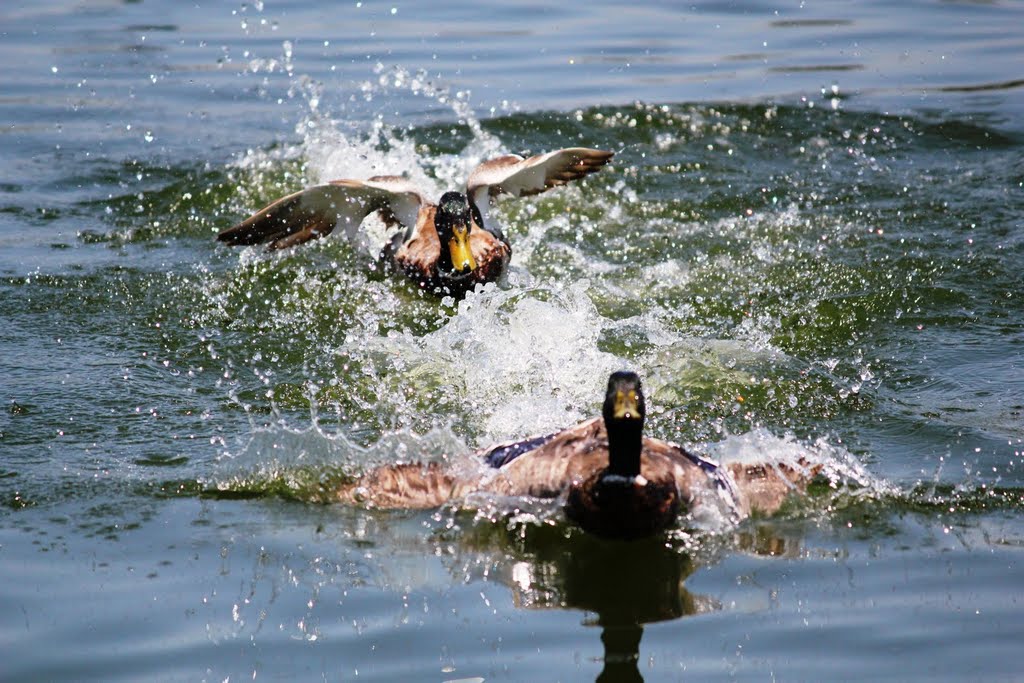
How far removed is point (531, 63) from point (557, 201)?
4179 millimetres

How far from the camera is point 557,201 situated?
1055 centimetres

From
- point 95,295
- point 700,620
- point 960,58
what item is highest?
point 960,58

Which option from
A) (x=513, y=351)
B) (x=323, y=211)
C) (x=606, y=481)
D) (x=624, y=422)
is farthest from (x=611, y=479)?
(x=323, y=211)

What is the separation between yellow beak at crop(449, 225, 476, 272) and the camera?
913cm

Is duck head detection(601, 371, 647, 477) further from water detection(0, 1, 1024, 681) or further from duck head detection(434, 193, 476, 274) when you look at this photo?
duck head detection(434, 193, 476, 274)

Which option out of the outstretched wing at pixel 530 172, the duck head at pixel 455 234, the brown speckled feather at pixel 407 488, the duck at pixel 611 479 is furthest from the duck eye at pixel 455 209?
the brown speckled feather at pixel 407 488

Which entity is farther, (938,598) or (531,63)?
(531,63)

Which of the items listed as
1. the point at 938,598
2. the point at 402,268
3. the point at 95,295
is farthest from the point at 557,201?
the point at 938,598

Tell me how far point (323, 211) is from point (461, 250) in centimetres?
97

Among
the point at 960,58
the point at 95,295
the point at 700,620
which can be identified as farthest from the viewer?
the point at 960,58

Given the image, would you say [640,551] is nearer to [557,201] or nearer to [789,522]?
[789,522]

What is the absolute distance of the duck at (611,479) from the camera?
515cm

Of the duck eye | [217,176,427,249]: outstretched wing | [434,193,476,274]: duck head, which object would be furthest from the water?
the duck eye

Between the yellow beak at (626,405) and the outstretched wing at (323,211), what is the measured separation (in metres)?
3.81
